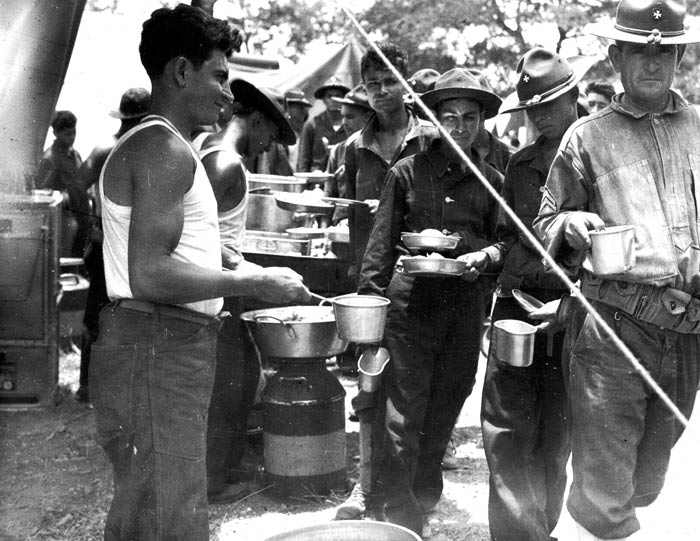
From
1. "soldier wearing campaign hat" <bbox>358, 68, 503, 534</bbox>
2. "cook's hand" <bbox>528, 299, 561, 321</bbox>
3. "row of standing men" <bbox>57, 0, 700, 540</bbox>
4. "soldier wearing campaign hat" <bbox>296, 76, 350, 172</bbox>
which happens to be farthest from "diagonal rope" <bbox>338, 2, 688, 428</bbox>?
"soldier wearing campaign hat" <bbox>296, 76, 350, 172</bbox>

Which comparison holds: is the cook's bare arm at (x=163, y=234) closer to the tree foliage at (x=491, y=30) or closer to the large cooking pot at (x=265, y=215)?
the large cooking pot at (x=265, y=215)

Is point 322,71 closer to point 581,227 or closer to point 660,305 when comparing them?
point 581,227

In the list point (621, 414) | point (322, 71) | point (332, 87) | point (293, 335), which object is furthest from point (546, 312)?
point (322, 71)

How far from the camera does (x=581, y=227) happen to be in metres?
3.21

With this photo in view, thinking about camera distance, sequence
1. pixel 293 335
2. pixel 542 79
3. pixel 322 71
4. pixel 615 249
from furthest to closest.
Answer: pixel 322 71 → pixel 293 335 → pixel 542 79 → pixel 615 249

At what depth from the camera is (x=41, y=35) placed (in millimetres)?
3809

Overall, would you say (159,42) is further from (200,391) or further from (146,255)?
(200,391)

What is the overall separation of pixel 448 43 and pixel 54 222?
484 inches

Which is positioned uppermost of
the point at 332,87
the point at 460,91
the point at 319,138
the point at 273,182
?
the point at 332,87

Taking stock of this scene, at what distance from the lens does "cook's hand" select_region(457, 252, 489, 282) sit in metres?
4.33

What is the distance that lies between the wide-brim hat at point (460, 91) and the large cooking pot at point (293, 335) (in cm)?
140

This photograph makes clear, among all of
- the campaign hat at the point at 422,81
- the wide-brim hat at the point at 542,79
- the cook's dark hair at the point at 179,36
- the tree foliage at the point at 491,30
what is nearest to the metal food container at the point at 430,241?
the wide-brim hat at the point at 542,79

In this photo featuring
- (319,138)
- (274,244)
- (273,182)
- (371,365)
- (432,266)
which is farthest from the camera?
(319,138)

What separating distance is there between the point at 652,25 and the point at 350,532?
2227 mm
